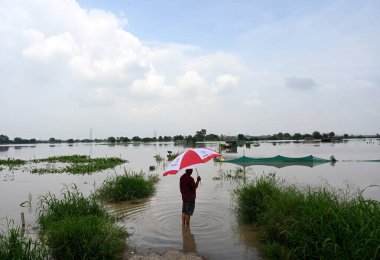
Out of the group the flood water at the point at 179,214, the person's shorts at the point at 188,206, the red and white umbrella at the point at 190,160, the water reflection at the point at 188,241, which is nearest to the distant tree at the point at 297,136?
the flood water at the point at 179,214

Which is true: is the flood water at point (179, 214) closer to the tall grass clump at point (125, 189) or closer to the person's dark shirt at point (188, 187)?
the tall grass clump at point (125, 189)

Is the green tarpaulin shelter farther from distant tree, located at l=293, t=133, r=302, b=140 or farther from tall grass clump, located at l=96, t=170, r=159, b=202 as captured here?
distant tree, located at l=293, t=133, r=302, b=140

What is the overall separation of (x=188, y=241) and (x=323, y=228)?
3.33 m

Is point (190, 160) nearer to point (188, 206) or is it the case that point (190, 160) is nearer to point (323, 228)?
point (188, 206)

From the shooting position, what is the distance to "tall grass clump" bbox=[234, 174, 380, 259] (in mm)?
4688

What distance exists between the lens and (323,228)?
533 centimetres

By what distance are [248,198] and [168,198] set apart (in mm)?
5126

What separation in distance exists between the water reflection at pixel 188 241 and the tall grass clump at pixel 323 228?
1669 millimetres

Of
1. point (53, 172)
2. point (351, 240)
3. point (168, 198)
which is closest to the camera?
point (351, 240)

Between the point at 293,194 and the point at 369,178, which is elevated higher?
the point at 293,194

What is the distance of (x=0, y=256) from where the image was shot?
508 centimetres

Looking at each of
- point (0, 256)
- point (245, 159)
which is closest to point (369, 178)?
point (245, 159)

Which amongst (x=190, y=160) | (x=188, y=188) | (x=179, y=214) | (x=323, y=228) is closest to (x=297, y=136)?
(x=179, y=214)

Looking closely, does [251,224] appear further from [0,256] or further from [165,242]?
[0,256]
